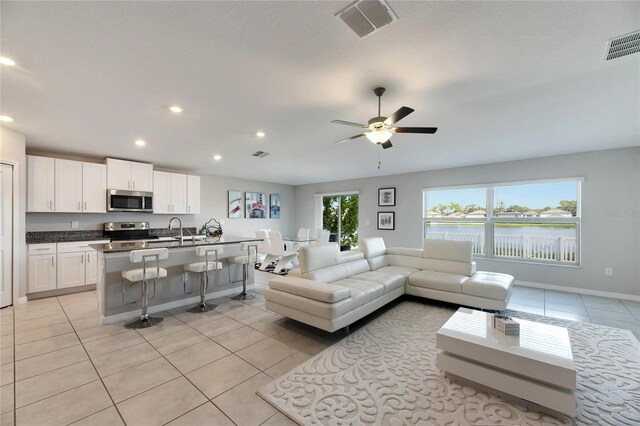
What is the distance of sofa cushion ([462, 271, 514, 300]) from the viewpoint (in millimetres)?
3594

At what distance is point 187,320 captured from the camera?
3.52 m

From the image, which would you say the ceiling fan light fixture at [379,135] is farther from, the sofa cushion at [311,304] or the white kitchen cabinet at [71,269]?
the white kitchen cabinet at [71,269]

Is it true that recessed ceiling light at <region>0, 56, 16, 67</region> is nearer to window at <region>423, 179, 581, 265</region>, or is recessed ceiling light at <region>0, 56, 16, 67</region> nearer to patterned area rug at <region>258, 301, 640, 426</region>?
patterned area rug at <region>258, 301, 640, 426</region>

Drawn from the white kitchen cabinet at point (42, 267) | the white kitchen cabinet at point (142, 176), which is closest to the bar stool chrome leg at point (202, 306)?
the white kitchen cabinet at point (42, 267)

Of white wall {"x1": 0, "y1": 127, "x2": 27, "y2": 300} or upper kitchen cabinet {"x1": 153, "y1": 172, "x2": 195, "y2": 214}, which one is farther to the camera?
upper kitchen cabinet {"x1": 153, "y1": 172, "x2": 195, "y2": 214}

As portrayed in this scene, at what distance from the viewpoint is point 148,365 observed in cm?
245

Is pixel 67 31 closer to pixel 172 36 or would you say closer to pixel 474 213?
pixel 172 36

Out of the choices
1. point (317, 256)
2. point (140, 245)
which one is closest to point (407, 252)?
point (317, 256)

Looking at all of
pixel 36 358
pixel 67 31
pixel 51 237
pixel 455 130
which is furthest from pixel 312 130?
pixel 51 237

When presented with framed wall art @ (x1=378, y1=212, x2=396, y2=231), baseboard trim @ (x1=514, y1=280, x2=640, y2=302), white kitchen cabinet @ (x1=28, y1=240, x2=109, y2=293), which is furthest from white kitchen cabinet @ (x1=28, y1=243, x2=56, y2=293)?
baseboard trim @ (x1=514, y1=280, x2=640, y2=302)

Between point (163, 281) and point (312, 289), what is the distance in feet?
7.69

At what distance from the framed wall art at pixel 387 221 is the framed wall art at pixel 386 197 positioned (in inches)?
→ 10.6

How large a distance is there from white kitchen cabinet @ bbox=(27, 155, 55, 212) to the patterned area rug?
5.12 m

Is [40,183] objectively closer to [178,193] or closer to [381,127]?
[178,193]
